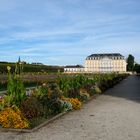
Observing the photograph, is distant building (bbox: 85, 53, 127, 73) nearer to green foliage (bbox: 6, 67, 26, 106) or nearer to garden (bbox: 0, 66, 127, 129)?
garden (bbox: 0, 66, 127, 129)

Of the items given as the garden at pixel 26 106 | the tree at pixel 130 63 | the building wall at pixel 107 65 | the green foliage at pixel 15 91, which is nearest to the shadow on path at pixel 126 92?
the garden at pixel 26 106

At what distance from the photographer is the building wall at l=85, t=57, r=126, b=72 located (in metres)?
168

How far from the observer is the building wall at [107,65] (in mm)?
167750

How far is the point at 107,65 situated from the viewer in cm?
16900

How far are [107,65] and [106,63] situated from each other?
3.70 feet

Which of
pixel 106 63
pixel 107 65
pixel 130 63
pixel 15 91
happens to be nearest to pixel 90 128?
pixel 15 91

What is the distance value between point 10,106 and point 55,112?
7.82ft

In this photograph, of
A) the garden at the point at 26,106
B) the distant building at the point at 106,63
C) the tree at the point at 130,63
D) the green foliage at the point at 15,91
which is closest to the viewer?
the garden at the point at 26,106

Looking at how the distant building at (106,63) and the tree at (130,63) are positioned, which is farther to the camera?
the tree at (130,63)

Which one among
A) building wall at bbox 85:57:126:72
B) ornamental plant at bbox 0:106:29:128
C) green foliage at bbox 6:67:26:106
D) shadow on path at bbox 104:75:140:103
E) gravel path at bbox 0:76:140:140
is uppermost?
building wall at bbox 85:57:126:72

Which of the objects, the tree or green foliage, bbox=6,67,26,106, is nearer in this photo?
green foliage, bbox=6,67,26,106

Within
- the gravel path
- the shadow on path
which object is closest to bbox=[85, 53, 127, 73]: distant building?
the shadow on path

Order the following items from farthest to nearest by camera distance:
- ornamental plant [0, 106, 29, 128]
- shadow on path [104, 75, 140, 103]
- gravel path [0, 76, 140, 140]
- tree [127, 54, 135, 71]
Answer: tree [127, 54, 135, 71], shadow on path [104, 75, 140, 103], ornamental plant [0, 106, 29, 128], gravel path [0, 76, 140, 140]

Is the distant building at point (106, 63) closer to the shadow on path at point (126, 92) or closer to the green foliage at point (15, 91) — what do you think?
the shadow on path at point (126, 92)
